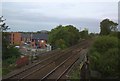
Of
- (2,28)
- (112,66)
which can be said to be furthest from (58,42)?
(112,66)

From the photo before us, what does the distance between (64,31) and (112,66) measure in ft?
157

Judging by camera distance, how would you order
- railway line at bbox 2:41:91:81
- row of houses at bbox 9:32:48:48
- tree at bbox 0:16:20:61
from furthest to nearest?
row of houses at bbox 9:32:48:48 → tree at bbox 0:16:20:61 → railway line at bbox 2:41:91:81

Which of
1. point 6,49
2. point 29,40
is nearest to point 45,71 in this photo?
point 6,49

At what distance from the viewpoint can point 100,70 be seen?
18.9 m

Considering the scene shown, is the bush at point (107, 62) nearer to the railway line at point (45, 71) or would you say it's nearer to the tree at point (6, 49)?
the railway line at point (45, 71)

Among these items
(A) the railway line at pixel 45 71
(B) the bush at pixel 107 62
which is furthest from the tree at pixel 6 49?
(B) the bush at pixel 107 62

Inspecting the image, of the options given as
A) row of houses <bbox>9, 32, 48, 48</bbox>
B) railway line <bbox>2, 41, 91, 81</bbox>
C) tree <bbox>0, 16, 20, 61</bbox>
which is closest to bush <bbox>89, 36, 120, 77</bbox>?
railway line <bbox>2, 41, 91, 81</bbox>

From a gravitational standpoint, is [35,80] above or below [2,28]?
below

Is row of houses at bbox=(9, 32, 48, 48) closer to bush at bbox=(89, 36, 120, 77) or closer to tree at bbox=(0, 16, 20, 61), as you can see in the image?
tree at bbox=(0, 16, 20, 61)

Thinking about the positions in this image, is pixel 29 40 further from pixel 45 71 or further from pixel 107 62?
pixel 107 62

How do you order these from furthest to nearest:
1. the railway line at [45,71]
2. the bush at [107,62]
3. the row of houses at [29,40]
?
the row of houses at [29,40] → the railway line at [45,71] → the bush at [107,62]

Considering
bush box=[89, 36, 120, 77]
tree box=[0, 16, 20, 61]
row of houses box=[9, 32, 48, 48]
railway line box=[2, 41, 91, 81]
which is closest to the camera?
bush box=[89, 36, 120, 77]

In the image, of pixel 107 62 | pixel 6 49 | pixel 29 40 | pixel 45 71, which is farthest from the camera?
pixel 29 40

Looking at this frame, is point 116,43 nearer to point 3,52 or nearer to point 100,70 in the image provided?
point 100,70
